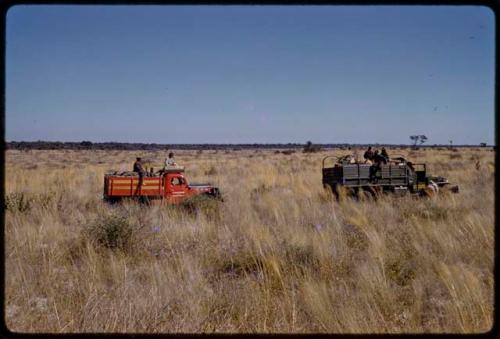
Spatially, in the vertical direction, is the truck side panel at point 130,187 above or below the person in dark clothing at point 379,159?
below

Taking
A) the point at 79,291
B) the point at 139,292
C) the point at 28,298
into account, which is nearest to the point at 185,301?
the point at 139,292

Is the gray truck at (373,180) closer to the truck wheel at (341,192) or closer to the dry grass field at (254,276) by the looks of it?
the truck wheel at (341,192)

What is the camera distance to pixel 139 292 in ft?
13.2

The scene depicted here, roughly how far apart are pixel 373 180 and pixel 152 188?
542 cm

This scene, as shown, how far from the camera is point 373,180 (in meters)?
10.9

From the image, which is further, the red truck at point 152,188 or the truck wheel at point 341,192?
the truck wheel at point 341,192

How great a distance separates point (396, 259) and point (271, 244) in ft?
4.90

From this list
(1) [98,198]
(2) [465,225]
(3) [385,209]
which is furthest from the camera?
(1) [98,198]

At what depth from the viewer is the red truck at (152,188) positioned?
9477 millimetres

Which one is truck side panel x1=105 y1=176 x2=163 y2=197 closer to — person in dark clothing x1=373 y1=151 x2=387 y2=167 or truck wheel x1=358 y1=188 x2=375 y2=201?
truck wheel x1=358 y1=188 x2=375 y2=201

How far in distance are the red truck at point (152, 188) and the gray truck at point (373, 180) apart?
3.09 metres

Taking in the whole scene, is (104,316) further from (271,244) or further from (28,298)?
(271,244)

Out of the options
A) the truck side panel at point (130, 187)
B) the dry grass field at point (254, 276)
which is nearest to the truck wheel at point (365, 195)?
the dry grass field at point (254, 276)

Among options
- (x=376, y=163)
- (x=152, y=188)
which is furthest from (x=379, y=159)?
(x=152, y=188)
